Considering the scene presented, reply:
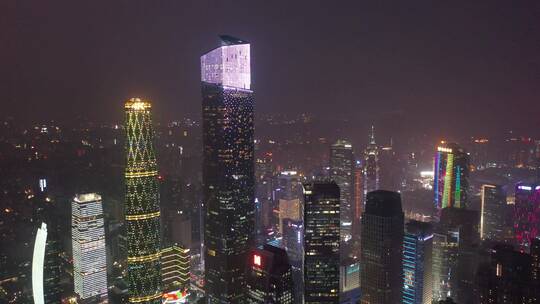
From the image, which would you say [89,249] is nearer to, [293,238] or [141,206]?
[141,206]

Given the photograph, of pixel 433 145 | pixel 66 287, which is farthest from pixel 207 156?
pixel 433 145

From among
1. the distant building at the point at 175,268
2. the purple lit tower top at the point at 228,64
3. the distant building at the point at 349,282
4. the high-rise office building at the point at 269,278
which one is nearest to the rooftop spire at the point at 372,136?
the distant building at the point at 349,282

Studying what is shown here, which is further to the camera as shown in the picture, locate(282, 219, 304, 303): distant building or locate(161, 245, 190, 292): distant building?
locate(282, 219, 304, 303): distant building

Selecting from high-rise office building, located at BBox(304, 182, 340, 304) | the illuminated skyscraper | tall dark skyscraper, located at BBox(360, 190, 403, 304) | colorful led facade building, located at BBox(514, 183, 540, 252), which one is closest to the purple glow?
the illuminated skyscraper

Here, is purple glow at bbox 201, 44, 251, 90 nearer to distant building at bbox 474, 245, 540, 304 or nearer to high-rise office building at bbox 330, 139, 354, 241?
high-rise office building at bbox 330, 139, 354, 241

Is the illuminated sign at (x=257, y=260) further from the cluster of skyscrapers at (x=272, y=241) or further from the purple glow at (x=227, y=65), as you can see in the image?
the purple glow at (x=227, y=65)

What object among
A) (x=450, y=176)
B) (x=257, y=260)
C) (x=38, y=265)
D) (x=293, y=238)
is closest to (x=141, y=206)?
(x=38, y=265)

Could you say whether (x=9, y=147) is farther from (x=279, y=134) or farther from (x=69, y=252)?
(x=279, y=134)
